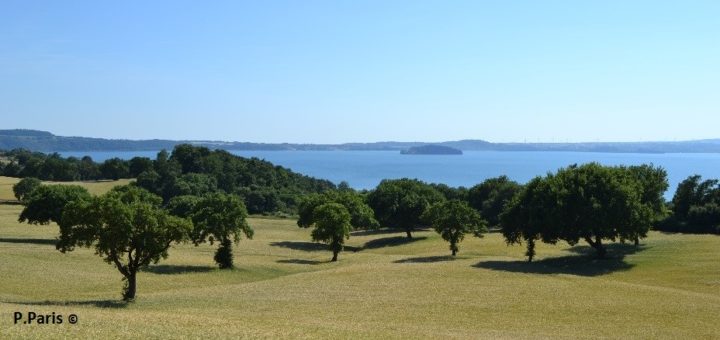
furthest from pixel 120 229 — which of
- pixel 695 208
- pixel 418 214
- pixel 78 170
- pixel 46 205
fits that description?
pixel 78 170

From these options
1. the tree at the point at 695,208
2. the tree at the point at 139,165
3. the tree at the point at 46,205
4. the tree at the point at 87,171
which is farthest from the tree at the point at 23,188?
the tree at the point at 695,208

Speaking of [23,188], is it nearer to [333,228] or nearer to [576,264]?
[333,228]

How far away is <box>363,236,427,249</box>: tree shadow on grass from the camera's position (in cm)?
8301

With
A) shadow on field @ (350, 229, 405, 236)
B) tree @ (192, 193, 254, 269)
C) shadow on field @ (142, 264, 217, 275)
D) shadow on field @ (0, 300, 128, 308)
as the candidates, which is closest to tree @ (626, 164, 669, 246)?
shadow on field @ (350, 229, 405, 236)

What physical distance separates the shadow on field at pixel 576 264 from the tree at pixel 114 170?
5093 inches

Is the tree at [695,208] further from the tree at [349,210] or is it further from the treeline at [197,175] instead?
the treeline at [197,175]

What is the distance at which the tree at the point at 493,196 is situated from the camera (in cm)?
10519

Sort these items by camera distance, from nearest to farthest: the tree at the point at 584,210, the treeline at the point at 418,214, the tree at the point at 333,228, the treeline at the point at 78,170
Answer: the treeline at the point at 418,214
the tree at the point at 584,210
the tree at the point at 333,228
the treeline at the point at 78,170

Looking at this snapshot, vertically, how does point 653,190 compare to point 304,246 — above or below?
above

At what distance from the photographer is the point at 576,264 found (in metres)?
58.6

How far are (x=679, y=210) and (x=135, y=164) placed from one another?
430 ft

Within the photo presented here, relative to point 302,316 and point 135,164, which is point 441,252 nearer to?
point 302,316

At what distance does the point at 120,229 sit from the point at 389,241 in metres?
52.3

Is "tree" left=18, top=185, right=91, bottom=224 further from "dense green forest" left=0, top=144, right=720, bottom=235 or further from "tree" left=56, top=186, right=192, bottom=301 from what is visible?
"tree" left=56, top=186, right=192, bottom=301
